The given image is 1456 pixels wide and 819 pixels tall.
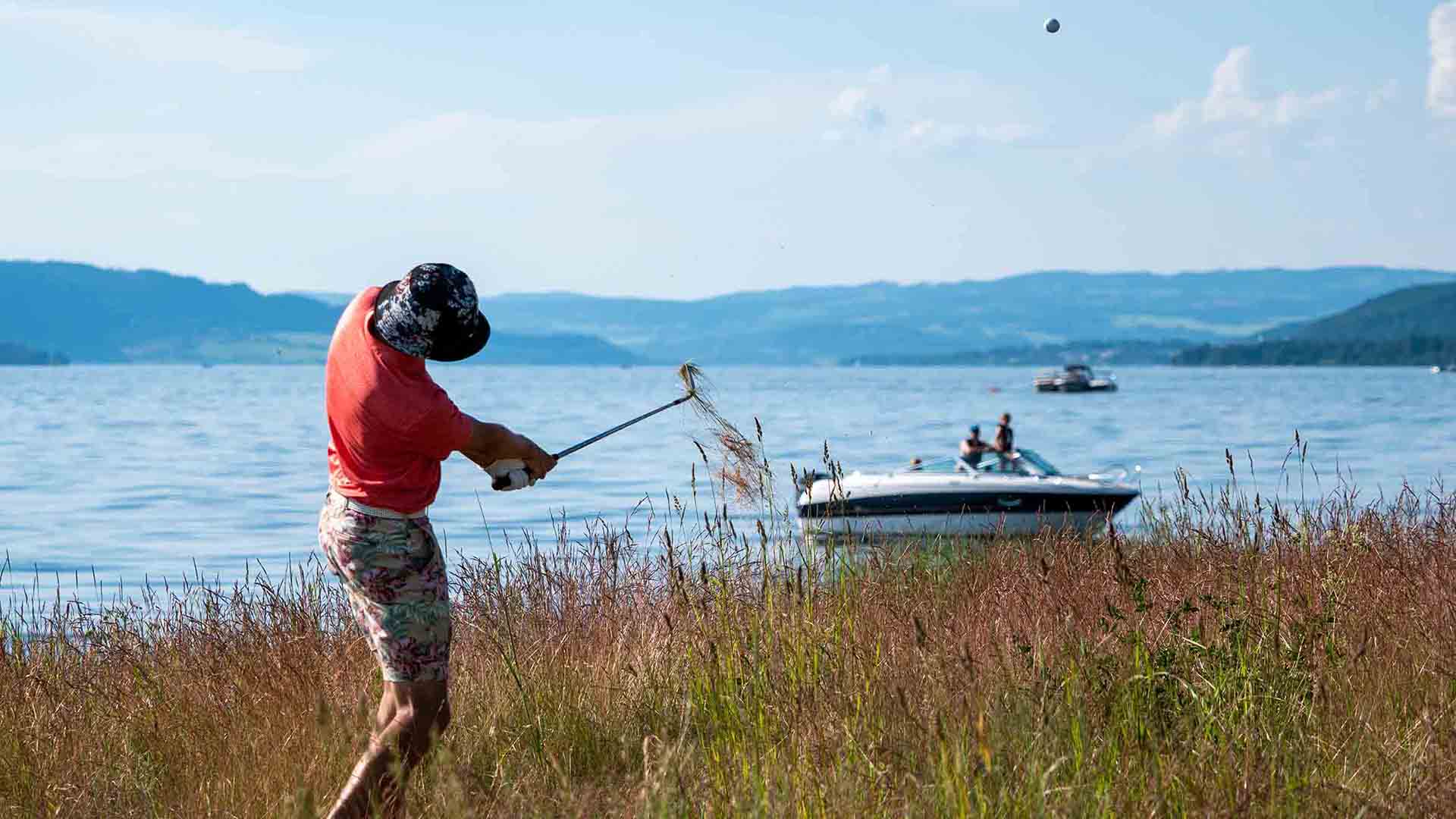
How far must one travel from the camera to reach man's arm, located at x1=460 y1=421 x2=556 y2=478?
443 centimetres

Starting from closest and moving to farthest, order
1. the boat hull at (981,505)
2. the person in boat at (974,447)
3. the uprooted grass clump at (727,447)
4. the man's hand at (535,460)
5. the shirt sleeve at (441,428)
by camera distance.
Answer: the shirt sleeve at (441,428), the man's hand at (535,460), the uprooted grass clump at (727,447), the boat hull at (981,505), the person in boat at (974,447)

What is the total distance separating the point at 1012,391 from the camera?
15538cm

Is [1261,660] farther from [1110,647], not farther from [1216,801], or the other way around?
[1216,801]

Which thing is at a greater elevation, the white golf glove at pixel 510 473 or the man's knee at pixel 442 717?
the white golf glove at pixel 510 473

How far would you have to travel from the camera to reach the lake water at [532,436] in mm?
24734

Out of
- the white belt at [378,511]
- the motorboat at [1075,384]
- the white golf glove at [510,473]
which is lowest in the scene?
the motorboat at [1075,384]

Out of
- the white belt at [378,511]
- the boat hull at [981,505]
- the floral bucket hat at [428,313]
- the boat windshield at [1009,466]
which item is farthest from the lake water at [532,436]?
the boat windshield at [1009,466]

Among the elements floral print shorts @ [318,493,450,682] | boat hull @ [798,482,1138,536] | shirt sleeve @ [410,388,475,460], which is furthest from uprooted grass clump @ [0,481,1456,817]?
boat hull @ [798,482,1138,536]

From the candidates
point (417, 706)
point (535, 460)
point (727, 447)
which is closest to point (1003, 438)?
point (727, 447)

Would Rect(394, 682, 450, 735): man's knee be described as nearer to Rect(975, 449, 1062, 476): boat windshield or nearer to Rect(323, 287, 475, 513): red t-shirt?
Rect(323, 287, 475, 513): red t-shirt

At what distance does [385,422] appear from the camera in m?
4.34

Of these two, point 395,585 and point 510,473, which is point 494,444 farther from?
point 395,585

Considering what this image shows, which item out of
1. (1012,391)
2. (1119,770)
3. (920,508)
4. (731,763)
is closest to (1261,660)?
(1119,770)

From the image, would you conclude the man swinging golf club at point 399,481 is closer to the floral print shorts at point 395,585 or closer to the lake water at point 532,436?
the floral print shorts at point 395,585
